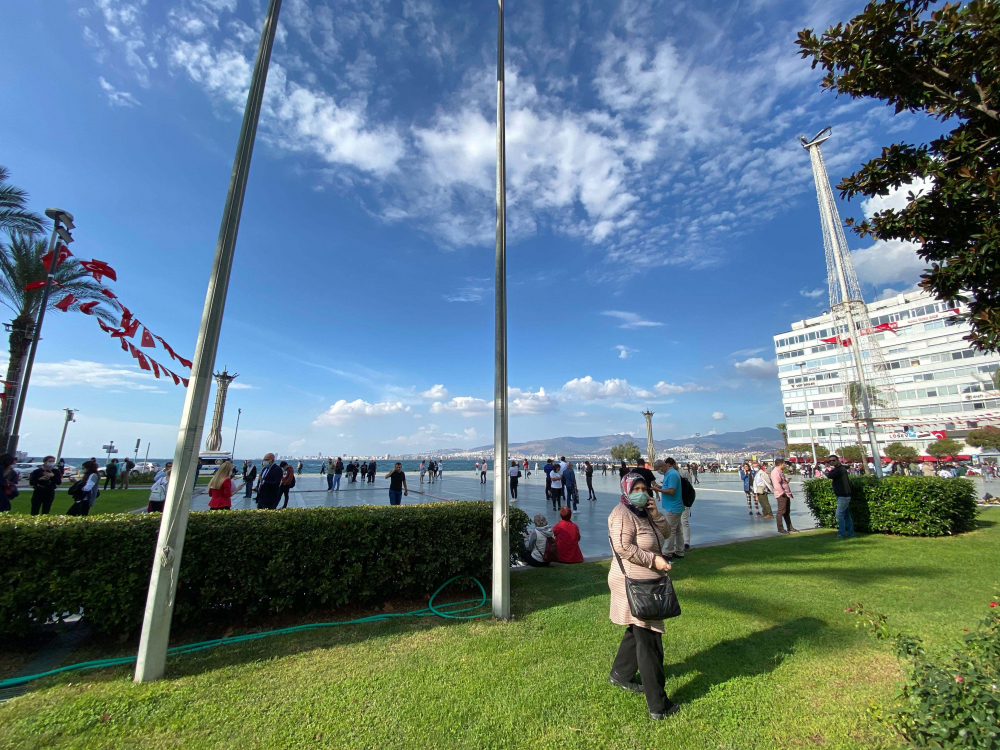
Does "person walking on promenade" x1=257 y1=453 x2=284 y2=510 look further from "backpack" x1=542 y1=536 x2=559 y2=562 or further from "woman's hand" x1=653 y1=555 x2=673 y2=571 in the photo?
"woman's hand" x1=653 y1=555 x2=673 y2=571

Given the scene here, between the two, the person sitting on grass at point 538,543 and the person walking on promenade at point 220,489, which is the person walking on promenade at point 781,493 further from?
the person walking on promenade at point 220,489

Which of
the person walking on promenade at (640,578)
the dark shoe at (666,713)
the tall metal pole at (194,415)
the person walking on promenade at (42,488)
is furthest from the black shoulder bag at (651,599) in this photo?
the person walking on promenade at (42,488)

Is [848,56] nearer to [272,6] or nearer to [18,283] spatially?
[272,6]

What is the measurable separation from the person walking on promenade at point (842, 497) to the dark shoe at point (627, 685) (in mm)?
8476

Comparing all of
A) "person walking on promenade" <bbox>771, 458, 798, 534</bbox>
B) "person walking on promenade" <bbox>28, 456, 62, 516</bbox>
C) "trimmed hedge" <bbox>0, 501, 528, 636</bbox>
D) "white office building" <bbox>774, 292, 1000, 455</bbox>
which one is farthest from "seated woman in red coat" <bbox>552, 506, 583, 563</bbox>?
"white office building" <bbox>774, 292, 1000, 455</bbox>

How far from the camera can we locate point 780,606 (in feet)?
17.0

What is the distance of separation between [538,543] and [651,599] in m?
4.73

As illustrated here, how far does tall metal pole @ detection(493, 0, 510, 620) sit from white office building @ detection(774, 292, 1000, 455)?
5906 centimetres

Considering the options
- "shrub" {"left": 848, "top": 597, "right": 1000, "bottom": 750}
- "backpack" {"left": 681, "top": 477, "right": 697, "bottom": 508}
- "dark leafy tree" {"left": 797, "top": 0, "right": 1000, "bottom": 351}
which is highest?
"dark leafy tree" {"left": 797, "top": 0, "right": 1000, "bottom": 351}

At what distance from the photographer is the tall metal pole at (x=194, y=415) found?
3.54 meters

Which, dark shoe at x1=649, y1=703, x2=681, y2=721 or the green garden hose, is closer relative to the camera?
dark shoe at x1=649, y1=703, x2=681, y2=721

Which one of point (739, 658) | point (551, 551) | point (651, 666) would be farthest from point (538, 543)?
point (651, 666)

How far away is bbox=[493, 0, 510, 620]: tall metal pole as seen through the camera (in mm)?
4996

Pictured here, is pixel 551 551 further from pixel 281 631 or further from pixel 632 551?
pixel 632 551
